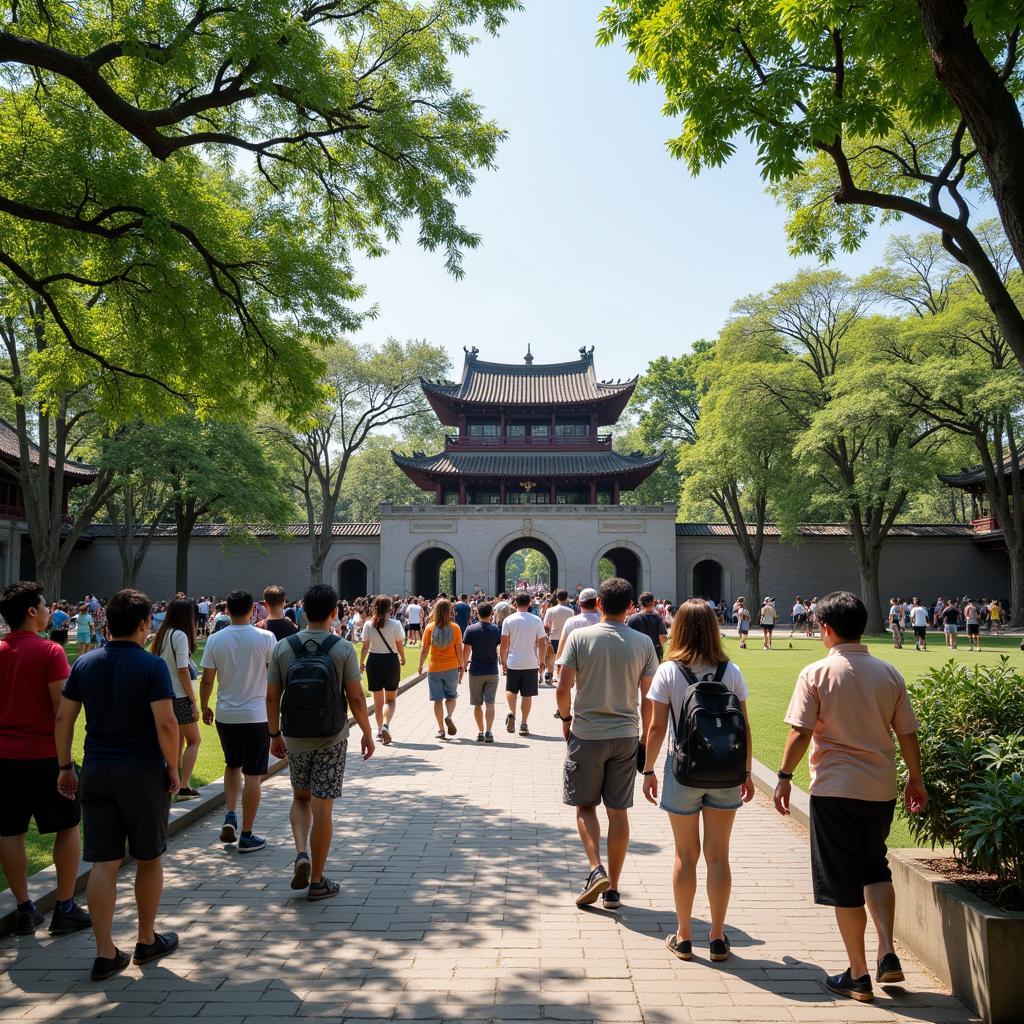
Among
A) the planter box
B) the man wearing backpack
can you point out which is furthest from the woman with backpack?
the man wearing backpack

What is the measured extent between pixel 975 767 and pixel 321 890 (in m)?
3.48

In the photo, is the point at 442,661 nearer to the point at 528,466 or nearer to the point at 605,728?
the point at 605,728

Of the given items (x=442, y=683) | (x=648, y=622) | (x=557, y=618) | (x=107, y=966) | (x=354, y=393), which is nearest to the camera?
(x=107, y=966)

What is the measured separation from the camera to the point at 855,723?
3.41 m

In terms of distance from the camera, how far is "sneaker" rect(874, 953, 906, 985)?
10.9ft

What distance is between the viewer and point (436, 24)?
28.1 feet

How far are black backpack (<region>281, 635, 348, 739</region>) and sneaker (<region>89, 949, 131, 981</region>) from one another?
51.1 inches

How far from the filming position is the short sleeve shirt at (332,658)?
14.5ft

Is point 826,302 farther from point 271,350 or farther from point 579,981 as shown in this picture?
point 579,981

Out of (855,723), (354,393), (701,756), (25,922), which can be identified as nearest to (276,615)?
(25,922)

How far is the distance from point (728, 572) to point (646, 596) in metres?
30.2

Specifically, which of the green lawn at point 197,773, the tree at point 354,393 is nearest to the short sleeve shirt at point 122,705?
the green lawn at point 197,773

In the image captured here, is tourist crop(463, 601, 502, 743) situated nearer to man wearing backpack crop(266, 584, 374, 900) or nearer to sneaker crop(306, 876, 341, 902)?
man wearing backpack crop(266, 584, 374, 900)

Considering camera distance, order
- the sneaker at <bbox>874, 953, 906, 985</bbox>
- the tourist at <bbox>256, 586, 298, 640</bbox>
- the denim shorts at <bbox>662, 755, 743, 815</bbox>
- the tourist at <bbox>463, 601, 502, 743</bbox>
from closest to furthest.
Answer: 1. the sneaker at <bbox>874, 953, 906, 985</bbox>
2. the denim shorts at <bbox>662, 755, 743, 815</bbox>
3. the tourist at <bbox>256, 586, 298, 640</bbox>
4. the tourist at <bbox>463, 601, 502, 743</bbox>
